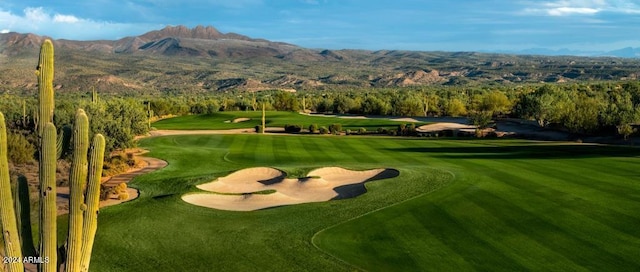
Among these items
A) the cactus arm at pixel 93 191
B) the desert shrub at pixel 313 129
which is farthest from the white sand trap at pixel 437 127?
the cactus arm at pixel 93 191

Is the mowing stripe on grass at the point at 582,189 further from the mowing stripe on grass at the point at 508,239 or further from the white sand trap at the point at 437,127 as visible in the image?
the white sand trap at the point at 437,127

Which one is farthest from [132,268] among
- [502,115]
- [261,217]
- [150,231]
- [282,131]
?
[502,115]

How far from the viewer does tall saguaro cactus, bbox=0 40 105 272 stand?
29.8 feet

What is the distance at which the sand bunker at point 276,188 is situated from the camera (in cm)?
2150

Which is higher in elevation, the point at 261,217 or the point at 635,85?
the point at 635,85

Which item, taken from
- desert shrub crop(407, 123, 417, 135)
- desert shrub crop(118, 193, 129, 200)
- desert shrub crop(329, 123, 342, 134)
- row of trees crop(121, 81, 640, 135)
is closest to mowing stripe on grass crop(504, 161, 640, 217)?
desert shrub crop(118, 193, 129, 200)

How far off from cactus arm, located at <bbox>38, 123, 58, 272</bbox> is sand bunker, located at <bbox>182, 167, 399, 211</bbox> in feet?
35.6

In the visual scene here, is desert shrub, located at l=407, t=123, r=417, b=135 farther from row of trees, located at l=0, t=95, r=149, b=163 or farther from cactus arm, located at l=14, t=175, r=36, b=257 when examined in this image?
cactus arm, located at l=14, t=175, r=36, b=257

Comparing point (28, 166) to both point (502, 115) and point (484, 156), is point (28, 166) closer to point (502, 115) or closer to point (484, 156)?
point (484, 156)

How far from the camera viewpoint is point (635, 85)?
79.6m

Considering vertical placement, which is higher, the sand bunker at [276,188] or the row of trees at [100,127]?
the row of trees at [100,127]

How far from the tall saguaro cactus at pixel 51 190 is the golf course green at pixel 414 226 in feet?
12.2

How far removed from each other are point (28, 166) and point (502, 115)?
68.4 m

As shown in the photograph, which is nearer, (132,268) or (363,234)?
(132,268)
